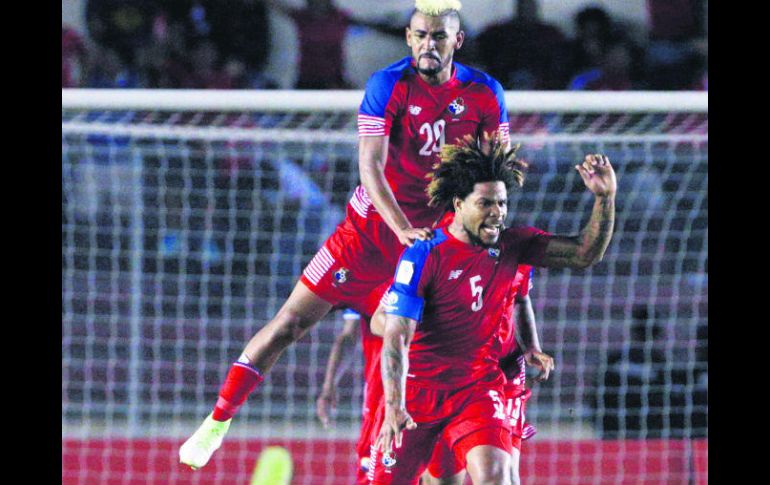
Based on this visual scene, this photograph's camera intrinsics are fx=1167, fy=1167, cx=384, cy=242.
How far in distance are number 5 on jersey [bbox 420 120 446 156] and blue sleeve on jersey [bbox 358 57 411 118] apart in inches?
7.3

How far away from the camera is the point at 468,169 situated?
410 cm

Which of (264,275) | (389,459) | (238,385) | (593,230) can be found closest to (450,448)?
(389,459)

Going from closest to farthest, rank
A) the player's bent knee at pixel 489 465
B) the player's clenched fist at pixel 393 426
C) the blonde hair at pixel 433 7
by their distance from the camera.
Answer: the player's clenched fist at pixel 393 426 → the player's bent knee at pixel 489 465 → the blonde hair at pixel 433 7

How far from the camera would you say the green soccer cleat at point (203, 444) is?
4.90 metres

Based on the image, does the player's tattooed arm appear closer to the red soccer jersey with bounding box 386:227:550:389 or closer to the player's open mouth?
the red soccer jersey with bounding box 386:227:550:389

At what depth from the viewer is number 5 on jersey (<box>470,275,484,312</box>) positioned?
4.18m

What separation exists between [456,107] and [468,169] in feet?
1.41

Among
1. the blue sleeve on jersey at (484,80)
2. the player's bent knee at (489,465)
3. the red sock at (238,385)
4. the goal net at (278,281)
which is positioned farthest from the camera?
the goal net at (278,281)

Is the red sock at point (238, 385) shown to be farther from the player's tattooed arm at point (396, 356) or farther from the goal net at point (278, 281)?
the goal net at point (278, 281)

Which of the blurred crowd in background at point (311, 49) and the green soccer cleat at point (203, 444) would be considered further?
the blurred crowd in background at point (311, 49)

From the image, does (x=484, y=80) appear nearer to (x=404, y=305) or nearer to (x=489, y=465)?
(x=404, y=305)

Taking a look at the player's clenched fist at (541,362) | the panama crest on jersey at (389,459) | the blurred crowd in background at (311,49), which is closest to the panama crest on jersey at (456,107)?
the player's clenched fist at (541,362)

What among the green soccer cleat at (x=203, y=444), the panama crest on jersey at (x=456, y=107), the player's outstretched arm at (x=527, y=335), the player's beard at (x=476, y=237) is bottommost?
the green soccer cleat at (x=203, y=444)

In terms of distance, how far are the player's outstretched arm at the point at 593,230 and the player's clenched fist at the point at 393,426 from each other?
76cm
